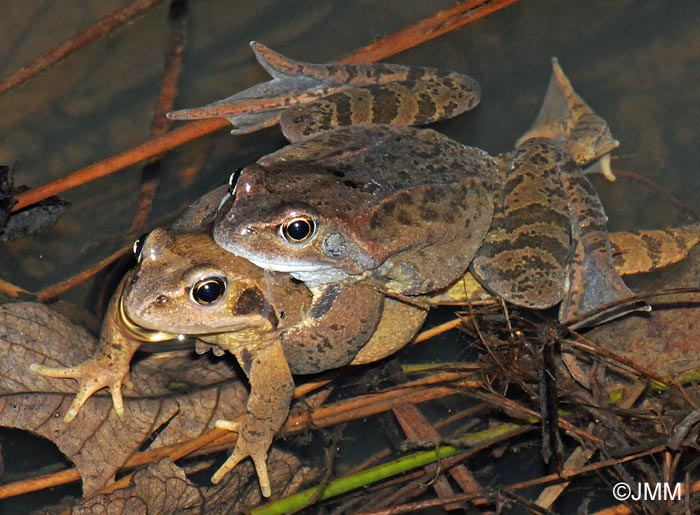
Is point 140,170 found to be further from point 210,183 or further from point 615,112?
point 615,112

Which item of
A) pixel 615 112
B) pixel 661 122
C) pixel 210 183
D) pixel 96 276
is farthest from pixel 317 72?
pixel 661 122

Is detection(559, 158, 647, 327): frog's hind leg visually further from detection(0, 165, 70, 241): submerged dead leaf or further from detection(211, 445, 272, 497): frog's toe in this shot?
detection(0, 165, 70, 241): submerged dead leaf

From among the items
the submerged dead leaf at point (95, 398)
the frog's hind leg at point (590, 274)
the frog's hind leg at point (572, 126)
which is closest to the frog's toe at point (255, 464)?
the submerged dead leaf at point (95, 398)

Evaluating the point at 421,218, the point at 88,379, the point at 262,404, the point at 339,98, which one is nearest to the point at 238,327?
the point at 262,404

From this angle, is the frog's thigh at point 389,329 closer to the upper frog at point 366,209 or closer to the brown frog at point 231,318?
the brown frog at point 231,318

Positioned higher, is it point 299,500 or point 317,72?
point 317,72

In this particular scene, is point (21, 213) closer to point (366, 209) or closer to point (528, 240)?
point (366, 209)
